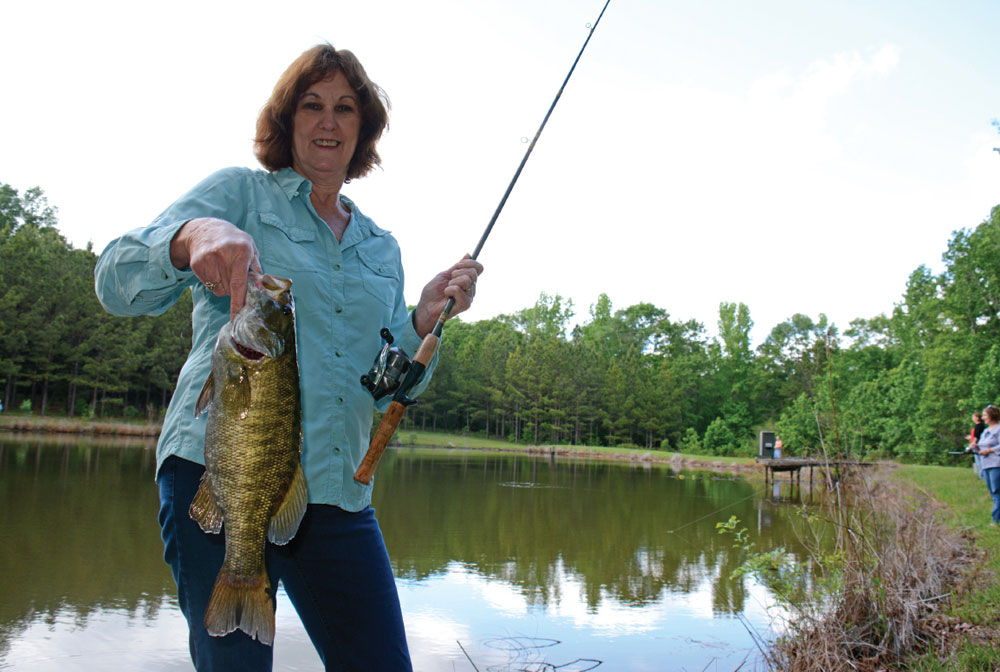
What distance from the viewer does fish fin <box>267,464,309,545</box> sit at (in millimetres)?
1904

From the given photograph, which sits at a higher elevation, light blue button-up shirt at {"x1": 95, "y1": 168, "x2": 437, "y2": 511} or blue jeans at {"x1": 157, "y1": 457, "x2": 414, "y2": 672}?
light blue button-up shirt at {"x1": 95, "y1": 168, "x2": 437, "y2": 511}

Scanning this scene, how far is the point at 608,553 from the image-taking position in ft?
39.8

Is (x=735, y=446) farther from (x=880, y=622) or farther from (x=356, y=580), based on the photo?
(x=356, y=580)

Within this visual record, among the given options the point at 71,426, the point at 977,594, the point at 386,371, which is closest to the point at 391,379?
the point at 386,371

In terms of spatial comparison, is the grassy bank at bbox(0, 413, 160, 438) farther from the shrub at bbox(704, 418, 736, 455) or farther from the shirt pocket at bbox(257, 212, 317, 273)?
the shirt pocket at bbox(257, 212, 317, 273)

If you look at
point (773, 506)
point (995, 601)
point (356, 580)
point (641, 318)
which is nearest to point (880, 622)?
point (995, 601)

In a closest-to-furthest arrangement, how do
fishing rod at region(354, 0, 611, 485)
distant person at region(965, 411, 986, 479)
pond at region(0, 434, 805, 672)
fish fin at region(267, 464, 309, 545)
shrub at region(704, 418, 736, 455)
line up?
fish fin at region(267, 464, 309, 545), fishing rod at region(354, 0, 611, 485), pond at region(0, 434, 805, 672), distant person at region(965, 411, 986, 479), shrub at region(704, 418, 736, 455)

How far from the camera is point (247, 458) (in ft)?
6.13

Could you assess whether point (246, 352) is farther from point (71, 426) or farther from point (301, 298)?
point (71, 426)

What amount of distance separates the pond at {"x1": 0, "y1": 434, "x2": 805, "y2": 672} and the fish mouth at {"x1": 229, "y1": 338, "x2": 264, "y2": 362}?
4.41 metres

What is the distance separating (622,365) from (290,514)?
208 feet

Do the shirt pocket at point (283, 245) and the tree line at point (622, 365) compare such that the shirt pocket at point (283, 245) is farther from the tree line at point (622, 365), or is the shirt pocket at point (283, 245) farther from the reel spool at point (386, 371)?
the tree line at point (622, 365)

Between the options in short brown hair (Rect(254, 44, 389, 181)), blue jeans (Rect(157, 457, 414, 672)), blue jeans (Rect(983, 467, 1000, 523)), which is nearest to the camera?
blue jeans (Rect(157, 457, 414, 672))

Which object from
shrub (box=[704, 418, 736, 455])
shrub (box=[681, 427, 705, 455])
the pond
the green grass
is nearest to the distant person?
the green grass
